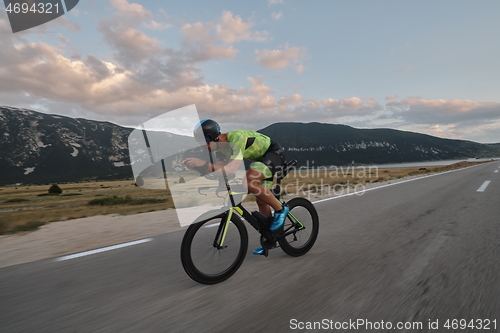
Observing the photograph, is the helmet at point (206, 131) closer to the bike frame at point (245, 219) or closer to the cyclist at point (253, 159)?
the cyclist at point (253, 159)

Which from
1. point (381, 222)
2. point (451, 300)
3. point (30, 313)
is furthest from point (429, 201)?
point (30, 313)

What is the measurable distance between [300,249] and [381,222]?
2940 millimetres

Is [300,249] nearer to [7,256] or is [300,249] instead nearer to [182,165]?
[182,165]

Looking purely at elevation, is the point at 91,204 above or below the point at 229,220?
below

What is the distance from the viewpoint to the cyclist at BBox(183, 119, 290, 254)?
10.0 ft

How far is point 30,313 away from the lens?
249 centimetres

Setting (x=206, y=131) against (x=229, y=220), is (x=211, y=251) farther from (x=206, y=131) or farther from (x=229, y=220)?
(x=206, y=131)

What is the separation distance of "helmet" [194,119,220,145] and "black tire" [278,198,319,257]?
1.62 metres

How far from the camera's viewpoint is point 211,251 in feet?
10.3

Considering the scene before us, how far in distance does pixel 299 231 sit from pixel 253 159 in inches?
52.1

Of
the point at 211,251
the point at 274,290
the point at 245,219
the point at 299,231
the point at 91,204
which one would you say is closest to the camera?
the point at 274,290

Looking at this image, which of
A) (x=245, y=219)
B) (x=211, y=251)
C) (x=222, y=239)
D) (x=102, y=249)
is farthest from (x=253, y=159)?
(x=102, y=249)

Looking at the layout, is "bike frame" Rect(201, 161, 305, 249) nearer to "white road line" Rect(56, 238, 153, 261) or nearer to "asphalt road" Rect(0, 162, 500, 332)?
"asphalt road" Rect(0, 162, 500, 332)

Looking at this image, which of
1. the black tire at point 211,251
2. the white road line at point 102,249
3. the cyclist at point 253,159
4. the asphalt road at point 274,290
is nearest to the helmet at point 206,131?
the cyclist at point 253,159
